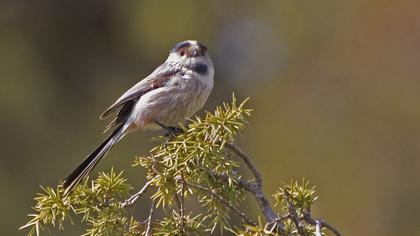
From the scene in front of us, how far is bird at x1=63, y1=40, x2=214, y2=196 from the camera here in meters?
4.05

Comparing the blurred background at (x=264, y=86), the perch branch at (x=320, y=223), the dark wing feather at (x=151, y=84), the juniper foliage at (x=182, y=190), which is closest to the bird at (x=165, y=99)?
the dark wing feather at (x=151, y=84)

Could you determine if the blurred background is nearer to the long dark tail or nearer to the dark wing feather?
the dark wing feather

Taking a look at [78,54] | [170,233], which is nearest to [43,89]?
[78,54]

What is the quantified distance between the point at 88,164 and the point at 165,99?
75 cm

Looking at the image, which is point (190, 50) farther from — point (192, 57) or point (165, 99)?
point (165, 99)

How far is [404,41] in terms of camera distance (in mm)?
10523

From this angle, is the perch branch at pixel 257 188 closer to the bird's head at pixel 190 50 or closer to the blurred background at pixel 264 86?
the bird's head at pixel 190 50

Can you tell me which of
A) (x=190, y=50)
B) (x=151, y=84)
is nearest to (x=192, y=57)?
(x=190, y=50)

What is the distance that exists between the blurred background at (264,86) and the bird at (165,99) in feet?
17.5

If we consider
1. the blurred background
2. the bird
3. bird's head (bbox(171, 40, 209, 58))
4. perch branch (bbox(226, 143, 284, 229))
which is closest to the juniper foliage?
perch branch (bbox(226, 143, 284, 229))

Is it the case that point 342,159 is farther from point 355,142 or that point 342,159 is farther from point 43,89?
point 43,89

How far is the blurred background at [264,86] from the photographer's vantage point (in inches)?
397

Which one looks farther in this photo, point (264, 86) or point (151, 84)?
point (264, 86)

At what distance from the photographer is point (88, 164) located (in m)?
3.41
